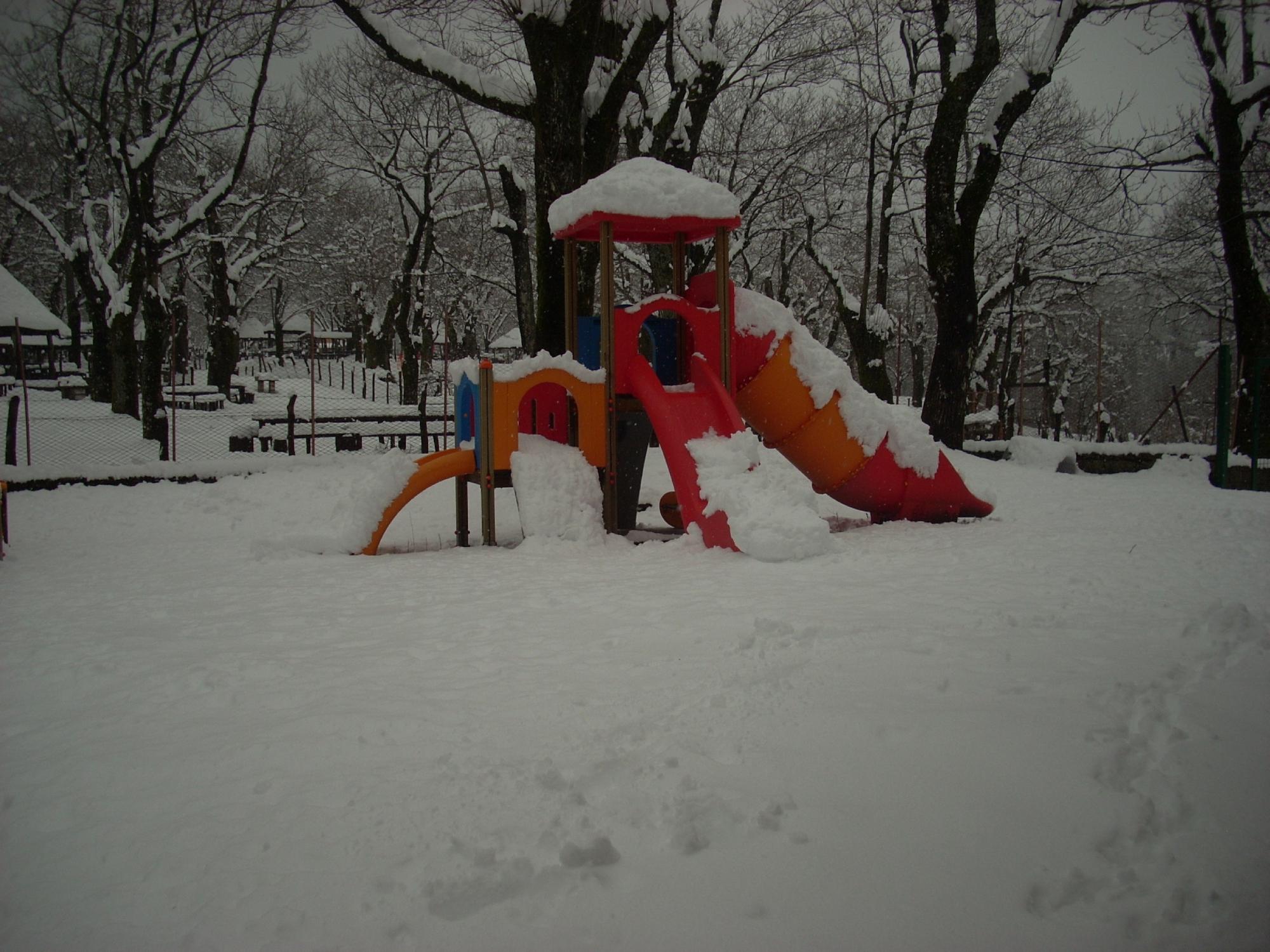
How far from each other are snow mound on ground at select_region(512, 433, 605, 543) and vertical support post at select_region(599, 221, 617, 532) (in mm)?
153

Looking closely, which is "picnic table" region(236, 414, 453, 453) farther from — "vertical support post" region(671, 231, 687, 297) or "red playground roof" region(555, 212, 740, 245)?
"red playground roof" region(555, 212, 740, 245)

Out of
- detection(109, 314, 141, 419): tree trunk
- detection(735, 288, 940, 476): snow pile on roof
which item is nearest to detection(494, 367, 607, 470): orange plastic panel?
detection(735, 288, 940, 476): snow pile on roof

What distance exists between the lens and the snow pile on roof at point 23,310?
24.4m

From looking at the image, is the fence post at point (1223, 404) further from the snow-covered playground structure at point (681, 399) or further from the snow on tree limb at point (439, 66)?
the snow on tree limb at point (439, 66)

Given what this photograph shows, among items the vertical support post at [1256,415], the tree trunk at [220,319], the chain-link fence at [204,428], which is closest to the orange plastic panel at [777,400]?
the chain-link fence at [204,428]

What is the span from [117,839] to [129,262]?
685 inches

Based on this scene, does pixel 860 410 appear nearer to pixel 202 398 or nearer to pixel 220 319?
pixel 202 398

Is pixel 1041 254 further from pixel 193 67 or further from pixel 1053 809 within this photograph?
pixel 1053 809

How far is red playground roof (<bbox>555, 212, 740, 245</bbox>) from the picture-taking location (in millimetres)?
7473

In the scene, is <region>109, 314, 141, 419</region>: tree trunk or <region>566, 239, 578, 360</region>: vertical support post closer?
<region>566, 239, 578, 360</region>: vertical support post

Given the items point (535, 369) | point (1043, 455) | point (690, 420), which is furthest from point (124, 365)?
point (1043, 455)

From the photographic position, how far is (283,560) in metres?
6.45

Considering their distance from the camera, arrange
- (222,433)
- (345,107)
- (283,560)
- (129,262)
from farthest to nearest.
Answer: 1. (345,107)
2. (222,433)
3. (129,262)
4. (283,560)

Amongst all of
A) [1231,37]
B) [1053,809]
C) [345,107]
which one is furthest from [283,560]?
[345,107]
